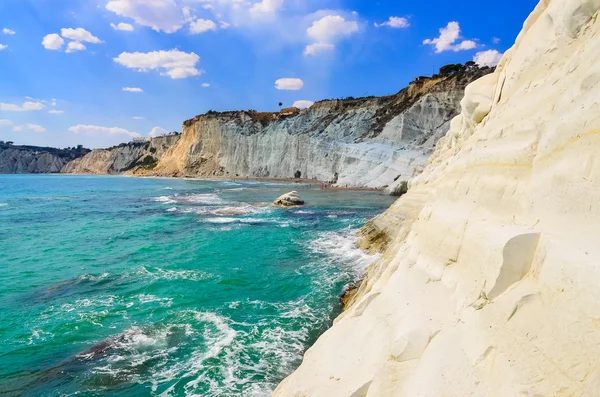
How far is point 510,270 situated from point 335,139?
211 feet

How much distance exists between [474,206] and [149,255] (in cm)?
1507

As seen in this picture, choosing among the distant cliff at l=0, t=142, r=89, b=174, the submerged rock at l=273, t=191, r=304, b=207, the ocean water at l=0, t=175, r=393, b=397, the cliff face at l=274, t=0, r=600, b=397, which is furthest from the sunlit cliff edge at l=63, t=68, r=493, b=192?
the distant cliff at l=0, t=142, r=89, b=174

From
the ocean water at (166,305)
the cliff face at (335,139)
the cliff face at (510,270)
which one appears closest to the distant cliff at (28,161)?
the cliff face at (335,139)

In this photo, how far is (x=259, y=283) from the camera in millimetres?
12758

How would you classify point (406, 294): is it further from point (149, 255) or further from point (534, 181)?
point (149, 255)

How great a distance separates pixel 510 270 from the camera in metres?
3.78

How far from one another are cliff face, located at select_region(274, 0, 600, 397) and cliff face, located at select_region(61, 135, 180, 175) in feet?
395

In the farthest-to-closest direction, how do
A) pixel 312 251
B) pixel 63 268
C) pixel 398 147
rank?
pixel 398 147 → pixel 312 251 → pixel 63 268

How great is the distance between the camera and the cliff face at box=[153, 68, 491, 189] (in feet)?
171

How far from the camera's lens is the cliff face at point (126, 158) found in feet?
420

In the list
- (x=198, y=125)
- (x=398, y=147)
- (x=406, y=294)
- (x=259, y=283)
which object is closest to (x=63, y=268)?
(x=259, y=283)

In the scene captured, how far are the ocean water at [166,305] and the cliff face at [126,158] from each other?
105 metres

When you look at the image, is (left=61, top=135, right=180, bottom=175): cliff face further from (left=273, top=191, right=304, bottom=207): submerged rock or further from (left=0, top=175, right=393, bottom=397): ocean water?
(left=0, top=175, right=393, bottom=397): ocean water

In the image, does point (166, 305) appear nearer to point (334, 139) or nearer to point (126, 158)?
point (334, 139)
